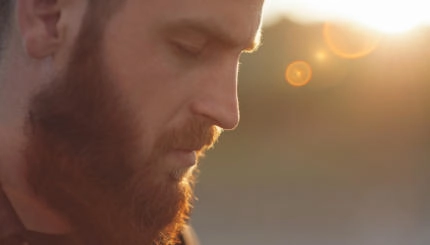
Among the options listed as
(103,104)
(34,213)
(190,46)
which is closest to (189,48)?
(190,46)

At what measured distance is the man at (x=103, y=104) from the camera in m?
0.68

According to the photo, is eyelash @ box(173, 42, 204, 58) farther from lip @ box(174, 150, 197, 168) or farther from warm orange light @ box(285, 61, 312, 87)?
warm orange light @ box(285, 61, 312, 87)

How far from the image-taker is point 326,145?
11.7ft

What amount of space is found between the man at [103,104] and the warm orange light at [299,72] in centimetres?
297

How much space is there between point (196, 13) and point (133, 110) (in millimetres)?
133

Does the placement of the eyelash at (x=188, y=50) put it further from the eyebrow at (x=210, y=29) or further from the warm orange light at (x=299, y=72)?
the warm orange light at (x=299, y=72)

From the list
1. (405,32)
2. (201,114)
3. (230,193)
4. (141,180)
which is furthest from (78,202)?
(405,32)

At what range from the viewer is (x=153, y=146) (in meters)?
0.71

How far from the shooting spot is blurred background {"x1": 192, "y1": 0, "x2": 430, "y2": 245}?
3.11 m

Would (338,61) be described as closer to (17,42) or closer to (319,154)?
(319,154)

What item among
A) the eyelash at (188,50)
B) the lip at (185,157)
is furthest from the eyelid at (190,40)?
the lip at (185,157)

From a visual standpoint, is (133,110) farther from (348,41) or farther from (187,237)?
(348,41)

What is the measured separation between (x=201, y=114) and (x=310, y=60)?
3.01m

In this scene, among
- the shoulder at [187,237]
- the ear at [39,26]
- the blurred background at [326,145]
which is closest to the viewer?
the ear at [39,26]
